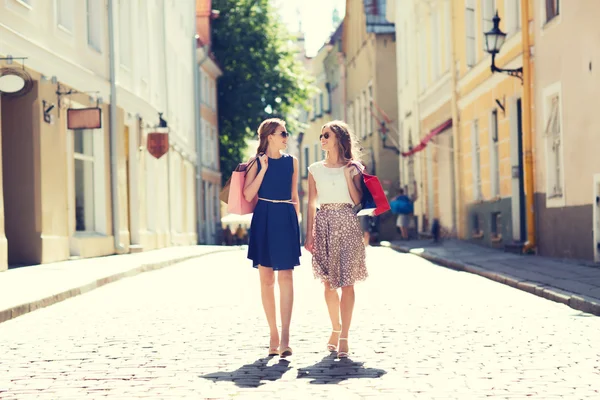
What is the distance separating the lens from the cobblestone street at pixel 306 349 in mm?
6312

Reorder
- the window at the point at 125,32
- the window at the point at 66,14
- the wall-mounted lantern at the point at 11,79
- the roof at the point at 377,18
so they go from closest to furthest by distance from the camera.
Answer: the wall-mounted lantern at the point at 11,79, the window at the point at 66,14, the window at the point at 125,32, the roof at the point at 377,18

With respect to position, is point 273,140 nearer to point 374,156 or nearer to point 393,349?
point 393,349

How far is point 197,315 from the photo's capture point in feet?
35.7

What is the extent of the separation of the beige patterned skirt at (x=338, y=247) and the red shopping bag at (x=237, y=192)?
55 cm

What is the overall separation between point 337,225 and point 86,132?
15792 millimetres

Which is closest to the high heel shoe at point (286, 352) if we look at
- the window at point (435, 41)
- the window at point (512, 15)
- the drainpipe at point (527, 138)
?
the drainpipe at point (527, 138)

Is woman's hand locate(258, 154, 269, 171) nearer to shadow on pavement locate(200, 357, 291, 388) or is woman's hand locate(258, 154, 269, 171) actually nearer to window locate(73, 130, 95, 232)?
shadow on pavement locate(200, 357, 291, 388)

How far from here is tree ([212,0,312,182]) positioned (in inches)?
1818

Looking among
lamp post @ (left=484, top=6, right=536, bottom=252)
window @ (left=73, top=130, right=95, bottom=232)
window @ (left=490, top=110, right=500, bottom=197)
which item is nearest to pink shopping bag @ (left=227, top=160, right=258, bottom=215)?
lamp post @ (left=484, top=6, right=536, bottom=252)

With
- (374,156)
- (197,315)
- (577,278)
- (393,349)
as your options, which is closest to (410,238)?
(374,156)

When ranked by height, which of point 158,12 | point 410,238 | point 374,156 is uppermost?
point 158,12

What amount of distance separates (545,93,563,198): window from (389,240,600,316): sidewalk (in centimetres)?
125

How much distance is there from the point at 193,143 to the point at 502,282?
27.4 m

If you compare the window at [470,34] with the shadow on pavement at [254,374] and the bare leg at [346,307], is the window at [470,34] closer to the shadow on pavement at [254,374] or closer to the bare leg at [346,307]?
the bare leg at [346,307]
